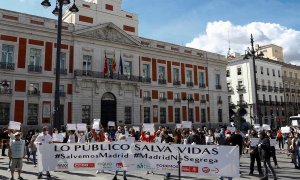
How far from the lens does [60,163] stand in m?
10.3

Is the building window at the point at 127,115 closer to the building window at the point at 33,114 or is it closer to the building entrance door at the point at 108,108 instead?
the building entrance door at the point at 108,108

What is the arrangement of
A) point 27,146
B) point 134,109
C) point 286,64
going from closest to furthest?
point 27,146 → point 134,109 → point 286,64

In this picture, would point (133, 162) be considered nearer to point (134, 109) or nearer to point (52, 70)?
point (52, 70)

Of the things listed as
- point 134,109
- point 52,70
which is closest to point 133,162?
point 52,70

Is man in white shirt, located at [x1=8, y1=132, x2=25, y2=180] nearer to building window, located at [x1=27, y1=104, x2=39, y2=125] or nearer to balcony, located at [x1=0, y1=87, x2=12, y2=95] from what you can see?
balcony, located at [x1=0, y1=87, x2=12, y2=95]

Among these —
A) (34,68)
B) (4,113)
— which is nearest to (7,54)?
(34,68)

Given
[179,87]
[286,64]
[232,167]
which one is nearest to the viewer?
[232,167]

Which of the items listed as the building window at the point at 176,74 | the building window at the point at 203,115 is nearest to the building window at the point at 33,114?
the building window at the point at 176,74

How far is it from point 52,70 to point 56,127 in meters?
19.2

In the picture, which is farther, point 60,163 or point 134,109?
point 134,109

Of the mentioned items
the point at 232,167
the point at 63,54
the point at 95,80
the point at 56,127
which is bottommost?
the point at 232,167

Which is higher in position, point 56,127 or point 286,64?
point 286,64

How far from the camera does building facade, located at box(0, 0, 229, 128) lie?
30.1 metres

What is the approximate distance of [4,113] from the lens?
1125 inches
